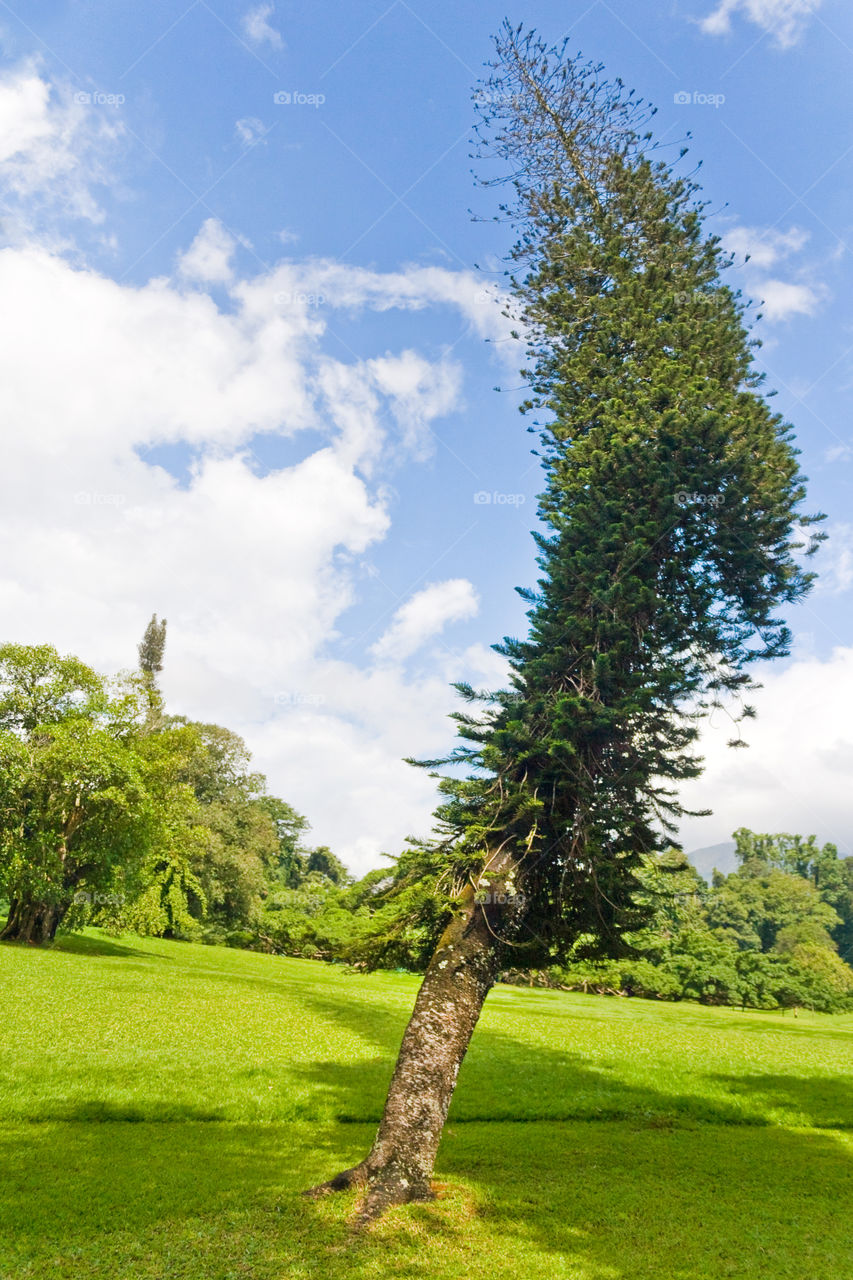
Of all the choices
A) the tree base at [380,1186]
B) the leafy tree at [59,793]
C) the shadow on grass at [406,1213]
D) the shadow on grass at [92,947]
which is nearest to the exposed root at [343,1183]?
the tree base at [380,1186]

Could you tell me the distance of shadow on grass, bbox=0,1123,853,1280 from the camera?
640 cm

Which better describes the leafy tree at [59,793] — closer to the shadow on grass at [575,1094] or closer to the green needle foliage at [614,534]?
the shadow on grass at [575,1094]

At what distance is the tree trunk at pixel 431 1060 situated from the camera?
7.94m

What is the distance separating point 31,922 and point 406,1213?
89.7 ft

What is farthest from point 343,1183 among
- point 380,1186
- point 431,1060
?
point 431,1060

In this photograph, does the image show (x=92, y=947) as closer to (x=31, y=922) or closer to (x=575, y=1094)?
(x=31, y=922)

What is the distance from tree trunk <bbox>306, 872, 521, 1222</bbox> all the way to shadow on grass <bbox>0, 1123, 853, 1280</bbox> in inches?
13.6

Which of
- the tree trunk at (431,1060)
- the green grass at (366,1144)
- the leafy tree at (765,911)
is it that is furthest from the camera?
the leafy tree at (765,911)

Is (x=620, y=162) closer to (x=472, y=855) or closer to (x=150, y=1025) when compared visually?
(x=472, y=855)

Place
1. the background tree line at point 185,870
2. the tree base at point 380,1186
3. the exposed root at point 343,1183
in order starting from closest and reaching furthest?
the tree base at point 380,1186
the exposed root at point 343,1183
the background tree line at point 185,870

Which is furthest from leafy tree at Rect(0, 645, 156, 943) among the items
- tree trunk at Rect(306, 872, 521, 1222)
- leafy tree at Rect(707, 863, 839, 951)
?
leafy tree at Rect(707, 863, 839, 951)

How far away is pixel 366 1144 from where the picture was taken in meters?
10.4

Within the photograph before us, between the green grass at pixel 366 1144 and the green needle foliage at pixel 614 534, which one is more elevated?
the green needle foliage at pixel 614 534

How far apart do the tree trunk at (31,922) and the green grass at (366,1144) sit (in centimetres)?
693
